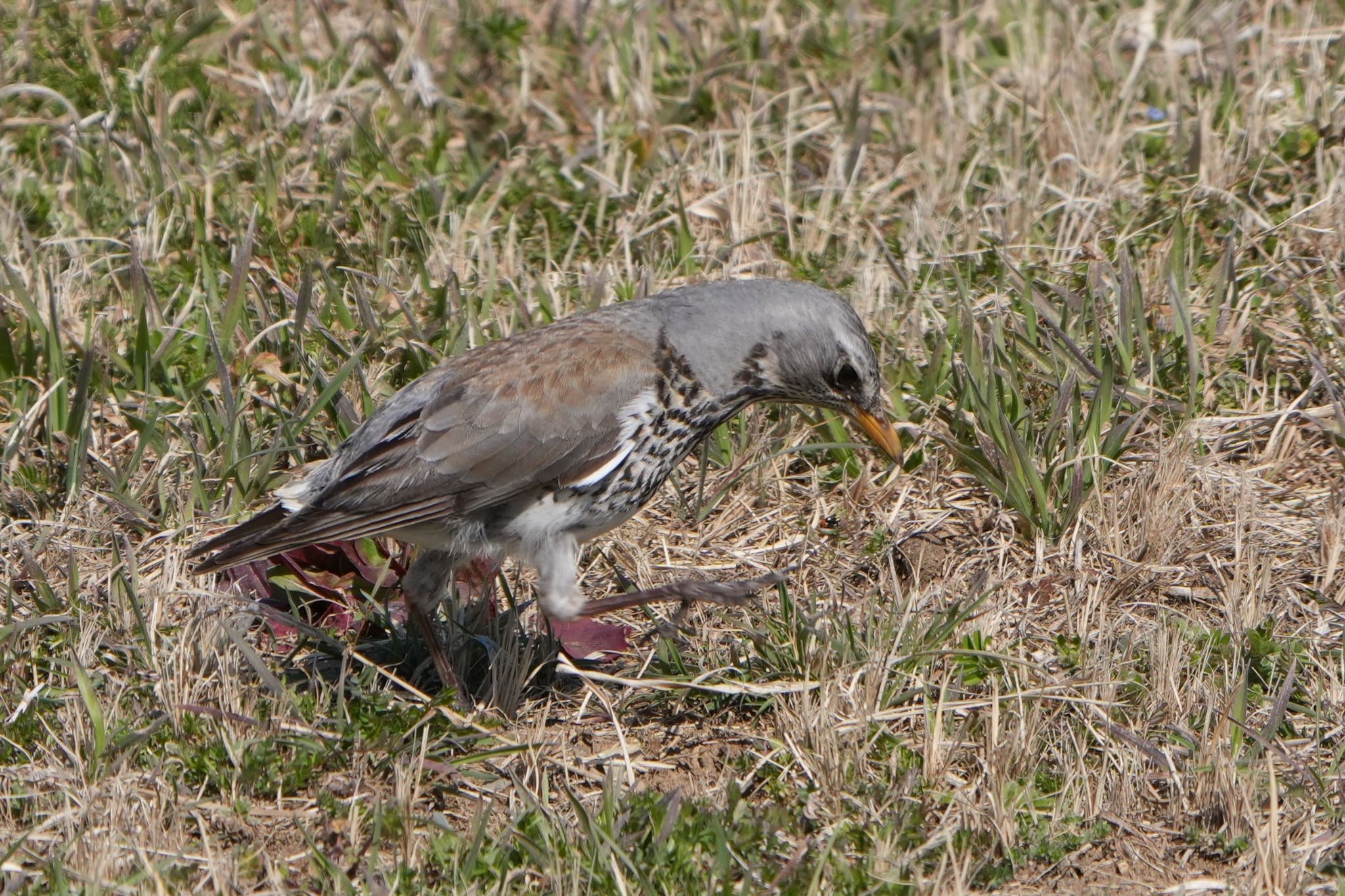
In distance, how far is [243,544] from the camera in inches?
189

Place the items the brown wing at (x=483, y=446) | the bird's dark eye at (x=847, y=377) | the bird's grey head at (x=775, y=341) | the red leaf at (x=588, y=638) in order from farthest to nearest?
the red leaf at (x=588, y=638) → the bird's dark eye at (x=847, y=377) → the bird's grey head at (x=775, y=341) → the brown wing at (x=483, y=446)

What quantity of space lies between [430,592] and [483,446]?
556mm

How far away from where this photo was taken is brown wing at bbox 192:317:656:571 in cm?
492

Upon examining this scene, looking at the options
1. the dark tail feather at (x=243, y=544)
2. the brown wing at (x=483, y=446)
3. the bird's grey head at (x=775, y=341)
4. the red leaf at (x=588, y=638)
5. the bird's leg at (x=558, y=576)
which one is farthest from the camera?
the red leaf at (x=588, y=638)

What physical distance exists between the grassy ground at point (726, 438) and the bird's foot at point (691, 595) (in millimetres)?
145

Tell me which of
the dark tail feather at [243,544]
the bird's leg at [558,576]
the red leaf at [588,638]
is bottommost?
the red leaf at [588,638]

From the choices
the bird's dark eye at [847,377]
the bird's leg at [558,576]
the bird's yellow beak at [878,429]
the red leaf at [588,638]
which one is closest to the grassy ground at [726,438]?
the red leaf at [588,638]

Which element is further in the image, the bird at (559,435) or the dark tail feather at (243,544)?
the bird at (559,435)

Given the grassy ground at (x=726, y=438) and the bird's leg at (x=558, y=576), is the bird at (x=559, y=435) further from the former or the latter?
the grassy ground at (x=726, y=438)

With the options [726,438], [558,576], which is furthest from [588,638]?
[726,438]

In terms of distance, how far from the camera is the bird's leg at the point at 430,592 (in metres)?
5.20

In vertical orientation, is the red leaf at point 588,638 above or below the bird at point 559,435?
below

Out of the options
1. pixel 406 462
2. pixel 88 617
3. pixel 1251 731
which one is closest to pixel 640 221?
pixel 406 462

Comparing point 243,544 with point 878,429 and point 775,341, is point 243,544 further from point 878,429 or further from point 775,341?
point 878,429
